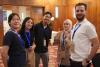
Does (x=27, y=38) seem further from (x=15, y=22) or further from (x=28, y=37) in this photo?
(x=15, y=22)

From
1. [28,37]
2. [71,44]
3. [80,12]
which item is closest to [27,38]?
[28,37]

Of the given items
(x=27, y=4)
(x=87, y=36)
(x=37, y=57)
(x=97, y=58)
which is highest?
(x=27, y=4)

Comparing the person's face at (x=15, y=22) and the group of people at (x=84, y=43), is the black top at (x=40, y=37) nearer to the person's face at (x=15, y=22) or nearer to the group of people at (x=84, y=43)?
the person's face at (x=15, y=22)

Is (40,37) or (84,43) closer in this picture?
(84,43)

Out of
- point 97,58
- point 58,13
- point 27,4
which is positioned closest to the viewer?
point 97,58

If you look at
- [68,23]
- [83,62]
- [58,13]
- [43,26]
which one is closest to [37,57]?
[43,26]

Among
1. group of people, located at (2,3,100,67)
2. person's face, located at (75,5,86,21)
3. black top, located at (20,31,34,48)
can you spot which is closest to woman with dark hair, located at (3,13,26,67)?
group of people, located at (2,3,100,67)

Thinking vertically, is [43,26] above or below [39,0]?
below

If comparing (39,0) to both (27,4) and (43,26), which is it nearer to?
(27,4)

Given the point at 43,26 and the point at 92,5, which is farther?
the point at 92,5

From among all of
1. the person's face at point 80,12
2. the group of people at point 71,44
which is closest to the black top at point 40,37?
the group of people at point 71,44

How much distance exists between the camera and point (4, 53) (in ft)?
10.4

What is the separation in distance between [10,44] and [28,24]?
1.37 m

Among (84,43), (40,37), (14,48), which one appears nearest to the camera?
(84,43)
